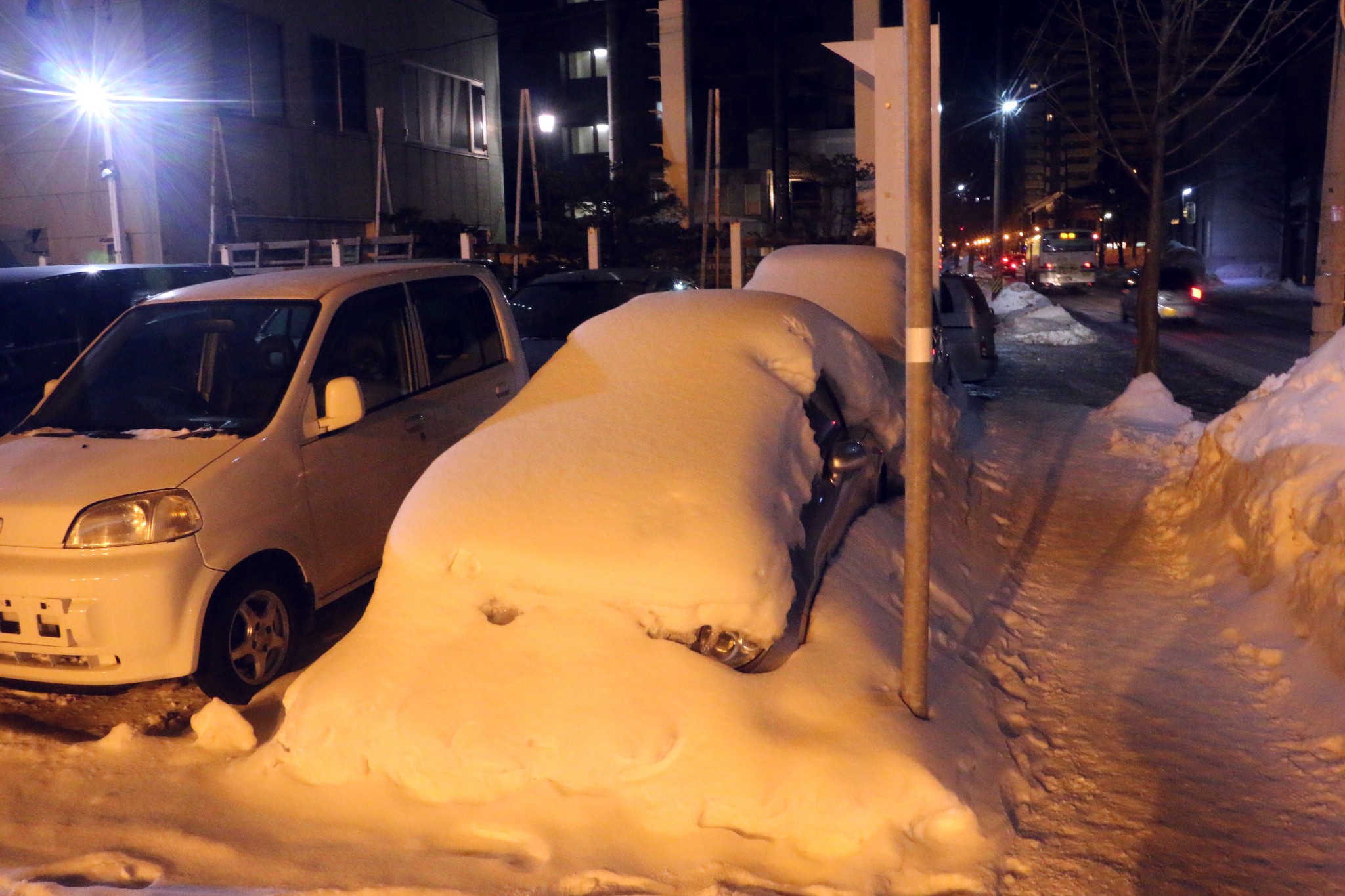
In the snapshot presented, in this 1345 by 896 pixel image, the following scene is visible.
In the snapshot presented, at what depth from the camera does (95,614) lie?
4.71 m

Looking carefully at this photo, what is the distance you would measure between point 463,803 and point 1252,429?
18.0 feet

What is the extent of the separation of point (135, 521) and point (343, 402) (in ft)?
3.63

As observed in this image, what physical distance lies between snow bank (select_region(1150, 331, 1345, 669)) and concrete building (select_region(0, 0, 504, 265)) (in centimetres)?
1607

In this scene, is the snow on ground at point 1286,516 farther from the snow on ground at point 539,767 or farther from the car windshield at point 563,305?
the car windshield at point 563,305

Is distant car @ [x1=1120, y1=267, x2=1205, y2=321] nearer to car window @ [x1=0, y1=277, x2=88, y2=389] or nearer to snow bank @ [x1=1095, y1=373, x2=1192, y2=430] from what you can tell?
snow bank @ [x1=1095, y1=373, x2=1192, y2=430]

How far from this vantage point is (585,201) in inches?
875

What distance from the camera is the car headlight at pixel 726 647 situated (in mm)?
4199

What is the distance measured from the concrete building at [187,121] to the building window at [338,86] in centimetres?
4

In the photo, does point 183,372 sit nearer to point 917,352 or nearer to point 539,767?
point 539,767

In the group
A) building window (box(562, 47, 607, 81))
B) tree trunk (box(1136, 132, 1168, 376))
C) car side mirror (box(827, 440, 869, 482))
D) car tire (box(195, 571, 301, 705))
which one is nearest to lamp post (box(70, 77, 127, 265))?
car tire (box(195, 571, 301, 705))

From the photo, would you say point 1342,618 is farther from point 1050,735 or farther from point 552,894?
point 552,894

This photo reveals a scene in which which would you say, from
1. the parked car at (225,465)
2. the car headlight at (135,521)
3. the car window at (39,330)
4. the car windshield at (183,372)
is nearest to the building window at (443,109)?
the car window at (39,330)

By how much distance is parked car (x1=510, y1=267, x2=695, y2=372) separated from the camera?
11211mm

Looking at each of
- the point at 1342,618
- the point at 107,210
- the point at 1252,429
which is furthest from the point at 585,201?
the point at 1342,618
